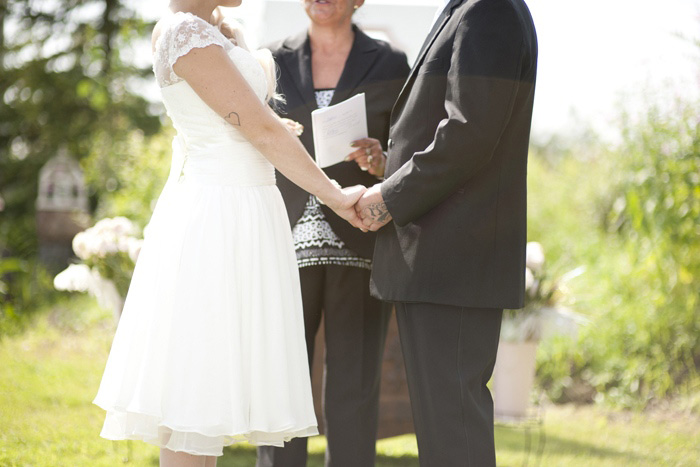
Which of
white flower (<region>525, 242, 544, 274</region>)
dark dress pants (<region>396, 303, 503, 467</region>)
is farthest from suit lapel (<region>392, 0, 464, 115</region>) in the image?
white flower (<region>525, 242, 544, 274</region>)

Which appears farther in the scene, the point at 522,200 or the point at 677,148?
the point at 677,148

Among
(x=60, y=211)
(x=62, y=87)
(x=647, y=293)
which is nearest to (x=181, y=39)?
(x=647, y=293)

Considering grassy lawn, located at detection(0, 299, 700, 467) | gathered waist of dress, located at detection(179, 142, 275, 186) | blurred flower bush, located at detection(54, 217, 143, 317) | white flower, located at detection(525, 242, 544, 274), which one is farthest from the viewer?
white flower, located at detection(525, 242, 544, 274)

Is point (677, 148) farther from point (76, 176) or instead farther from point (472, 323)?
point (76, 176)

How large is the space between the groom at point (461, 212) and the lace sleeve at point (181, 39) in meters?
0.59

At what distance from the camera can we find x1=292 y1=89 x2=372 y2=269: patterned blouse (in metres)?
2.81

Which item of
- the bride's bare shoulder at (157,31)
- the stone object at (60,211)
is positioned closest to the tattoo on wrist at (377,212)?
the bride's bare shoulder at (157,31)

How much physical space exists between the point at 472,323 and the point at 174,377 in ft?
2.70

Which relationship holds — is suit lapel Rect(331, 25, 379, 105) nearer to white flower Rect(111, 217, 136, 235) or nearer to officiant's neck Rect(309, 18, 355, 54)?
officiant's neck Rect(309, 18, 355, 54)

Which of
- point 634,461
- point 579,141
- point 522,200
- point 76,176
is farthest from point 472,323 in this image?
point 579,141

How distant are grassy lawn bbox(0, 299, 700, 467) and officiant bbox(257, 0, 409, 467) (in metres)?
1.02

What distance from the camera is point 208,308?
2199 millimetres

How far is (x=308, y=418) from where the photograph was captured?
7.54 ft

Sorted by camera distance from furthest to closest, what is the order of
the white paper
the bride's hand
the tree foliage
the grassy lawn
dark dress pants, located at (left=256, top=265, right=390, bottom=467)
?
the tree foliage
the grassy lawn
dark dress pants, located at (left=256, top=265, right=390, bottom=467)
the white paper
the bride's hand
